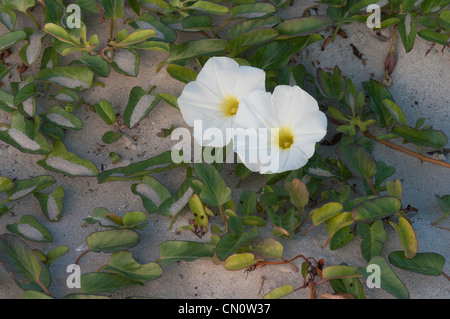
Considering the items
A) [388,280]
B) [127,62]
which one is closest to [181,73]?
[127,62]

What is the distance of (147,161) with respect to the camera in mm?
1622

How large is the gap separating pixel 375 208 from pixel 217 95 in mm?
539

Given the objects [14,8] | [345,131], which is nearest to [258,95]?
[345,131]

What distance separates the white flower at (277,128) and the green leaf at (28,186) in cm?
60

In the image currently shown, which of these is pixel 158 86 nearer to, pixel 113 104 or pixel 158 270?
pixel 113 104

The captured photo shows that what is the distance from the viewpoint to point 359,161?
154 centimetres

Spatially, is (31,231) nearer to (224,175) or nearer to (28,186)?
(28,186)

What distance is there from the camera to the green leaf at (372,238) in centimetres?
148

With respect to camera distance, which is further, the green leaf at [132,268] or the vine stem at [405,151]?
the vine stem at [405,151]

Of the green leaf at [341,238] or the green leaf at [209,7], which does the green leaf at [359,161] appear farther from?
the green leaf at [209,7]

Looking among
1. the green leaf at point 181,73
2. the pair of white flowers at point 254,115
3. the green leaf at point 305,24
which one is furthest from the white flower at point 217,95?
the green leaf at point 305,24

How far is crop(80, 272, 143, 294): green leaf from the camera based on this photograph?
1447 mm

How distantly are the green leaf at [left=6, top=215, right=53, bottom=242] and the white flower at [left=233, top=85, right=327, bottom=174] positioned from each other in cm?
61
